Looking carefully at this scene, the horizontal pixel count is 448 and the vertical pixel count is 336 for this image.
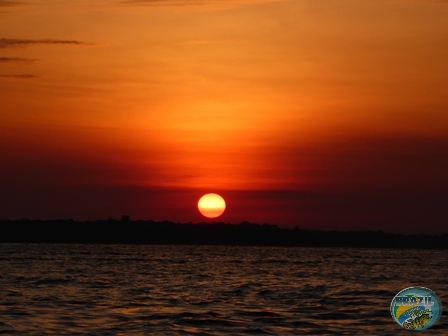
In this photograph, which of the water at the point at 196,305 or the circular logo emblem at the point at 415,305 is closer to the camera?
the circular logo emblem at the point at 415,305

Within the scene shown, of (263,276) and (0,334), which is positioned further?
(263,276)

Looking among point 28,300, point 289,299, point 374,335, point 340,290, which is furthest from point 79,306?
point 340,290

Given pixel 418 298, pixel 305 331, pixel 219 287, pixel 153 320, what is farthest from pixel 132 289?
pixel 418 298

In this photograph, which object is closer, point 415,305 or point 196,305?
point 415,305

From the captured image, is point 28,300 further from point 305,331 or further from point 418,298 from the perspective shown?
point 418,298

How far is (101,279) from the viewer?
56750mm

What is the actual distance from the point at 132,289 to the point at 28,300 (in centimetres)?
849

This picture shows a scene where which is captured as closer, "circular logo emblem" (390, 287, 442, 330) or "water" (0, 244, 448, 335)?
"circular logo emblem" (390, 287, 442, 330)

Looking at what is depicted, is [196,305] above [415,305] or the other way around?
the other way around

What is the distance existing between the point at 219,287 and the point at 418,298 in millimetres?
29677

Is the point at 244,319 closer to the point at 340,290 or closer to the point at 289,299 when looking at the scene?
the point at 289,299

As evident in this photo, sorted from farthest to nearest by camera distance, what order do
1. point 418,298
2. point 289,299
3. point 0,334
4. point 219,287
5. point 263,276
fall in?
point 263,276
point 219,287
point 289,299
point 0,334
point 418,298

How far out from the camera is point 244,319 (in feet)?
111

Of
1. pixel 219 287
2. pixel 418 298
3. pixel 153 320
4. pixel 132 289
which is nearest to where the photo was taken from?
pixel 418 298
